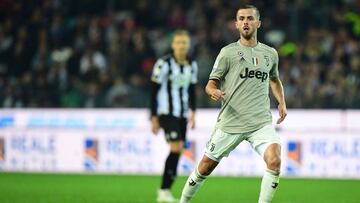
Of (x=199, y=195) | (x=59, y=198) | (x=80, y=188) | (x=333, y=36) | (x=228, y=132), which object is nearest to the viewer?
(x=228, y=132)

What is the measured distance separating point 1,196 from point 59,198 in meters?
0.84

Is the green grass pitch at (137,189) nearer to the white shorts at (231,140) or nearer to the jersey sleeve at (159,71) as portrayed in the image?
the jersey sleeve at (159,71)

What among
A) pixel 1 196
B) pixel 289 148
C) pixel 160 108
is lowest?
pixel 289 148

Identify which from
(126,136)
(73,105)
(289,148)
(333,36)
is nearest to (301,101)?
(289,148)

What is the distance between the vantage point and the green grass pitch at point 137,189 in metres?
11.4

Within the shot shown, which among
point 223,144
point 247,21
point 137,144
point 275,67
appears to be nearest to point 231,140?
point 223,144

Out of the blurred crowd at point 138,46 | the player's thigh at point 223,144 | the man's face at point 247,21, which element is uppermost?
the man's face at point 247,21

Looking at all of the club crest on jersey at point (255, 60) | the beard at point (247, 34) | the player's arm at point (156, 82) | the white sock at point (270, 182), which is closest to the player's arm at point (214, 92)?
the club crest on jersey at point (255, 60)

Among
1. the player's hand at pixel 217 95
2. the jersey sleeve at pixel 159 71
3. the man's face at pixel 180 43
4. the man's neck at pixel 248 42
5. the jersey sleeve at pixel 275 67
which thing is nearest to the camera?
the player's hand at pixel 217 95

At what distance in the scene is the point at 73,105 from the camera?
17781mm

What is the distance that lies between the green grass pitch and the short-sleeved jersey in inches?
121

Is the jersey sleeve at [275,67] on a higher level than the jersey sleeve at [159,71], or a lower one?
higher

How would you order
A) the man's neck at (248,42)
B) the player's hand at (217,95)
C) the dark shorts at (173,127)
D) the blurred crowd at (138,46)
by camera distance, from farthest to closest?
the blurred crowd at (138,46) < the dark shorts at (173,127) < the man's neck at (248,42) < the player's hand at (217,95)

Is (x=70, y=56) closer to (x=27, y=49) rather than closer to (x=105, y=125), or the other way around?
(x=27, y=49)
